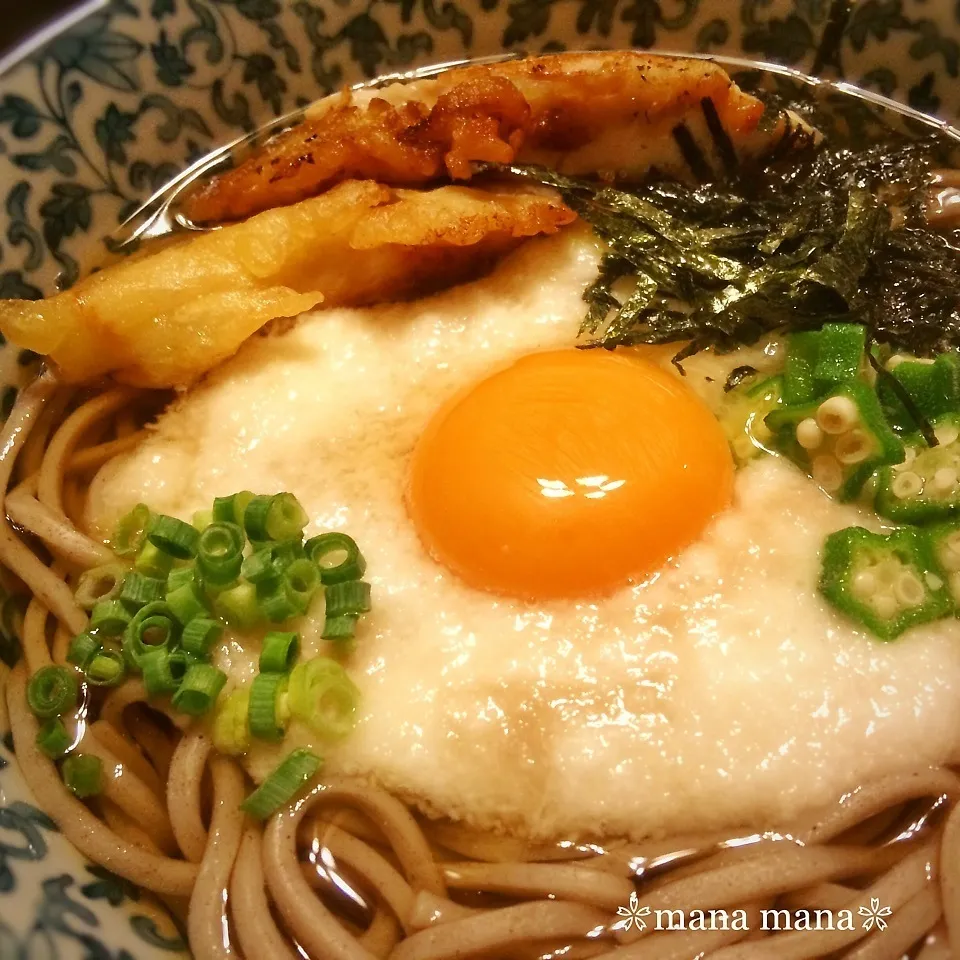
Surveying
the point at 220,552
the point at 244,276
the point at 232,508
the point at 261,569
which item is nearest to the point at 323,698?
the point at 261,569

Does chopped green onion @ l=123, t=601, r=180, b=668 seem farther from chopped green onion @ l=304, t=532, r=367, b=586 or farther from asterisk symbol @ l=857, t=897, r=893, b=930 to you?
asterisk symbol @ l=857, t=897, r=893, b=930

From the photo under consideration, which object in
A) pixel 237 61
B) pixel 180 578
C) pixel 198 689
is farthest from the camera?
pixel 237 61

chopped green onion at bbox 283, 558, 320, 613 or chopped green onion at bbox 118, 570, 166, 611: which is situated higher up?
chopped green onion at bbox 118, 570, 166, 611

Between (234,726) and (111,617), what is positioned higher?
(111,617)

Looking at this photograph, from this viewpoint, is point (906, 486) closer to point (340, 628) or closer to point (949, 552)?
point (949, 552)

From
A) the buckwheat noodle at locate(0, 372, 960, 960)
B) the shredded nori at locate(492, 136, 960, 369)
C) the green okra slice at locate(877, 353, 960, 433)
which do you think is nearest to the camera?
the buckwheat noodle at locate(0, 372, 960, 960)

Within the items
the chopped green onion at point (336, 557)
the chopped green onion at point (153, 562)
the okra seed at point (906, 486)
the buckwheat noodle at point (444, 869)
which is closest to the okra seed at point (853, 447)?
the okra seed at point (906, 486)

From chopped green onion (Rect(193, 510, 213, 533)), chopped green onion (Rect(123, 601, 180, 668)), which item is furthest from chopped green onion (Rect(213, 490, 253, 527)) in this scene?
chopped green onion (Rect(123, 601, 180, 668))
